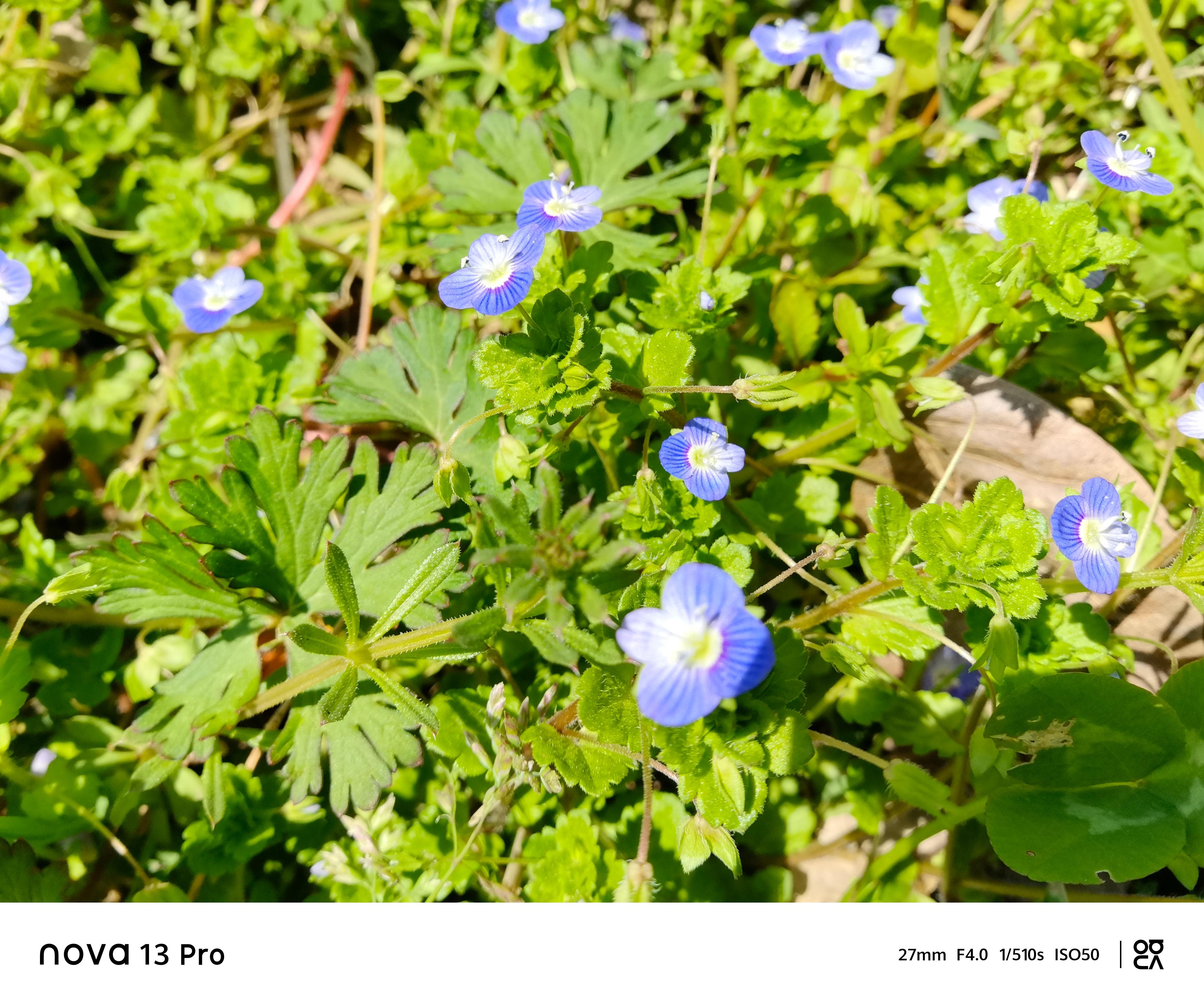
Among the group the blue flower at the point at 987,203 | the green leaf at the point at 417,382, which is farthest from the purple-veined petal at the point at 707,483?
the blue flower at the point at 987,203

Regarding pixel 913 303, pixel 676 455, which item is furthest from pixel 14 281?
pixel 913 303

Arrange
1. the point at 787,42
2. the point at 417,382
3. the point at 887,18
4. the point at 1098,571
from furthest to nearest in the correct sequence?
the point at 887,18
the point at 787,42
the point at 417,382
the point at 1098,571

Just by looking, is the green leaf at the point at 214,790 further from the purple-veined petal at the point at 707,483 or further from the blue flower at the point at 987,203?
the blue flower at the point at 987,203

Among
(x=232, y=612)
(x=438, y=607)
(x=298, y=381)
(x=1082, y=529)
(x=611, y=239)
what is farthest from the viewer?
(x=298, y=381)

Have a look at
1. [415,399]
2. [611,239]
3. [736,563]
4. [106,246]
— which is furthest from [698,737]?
[106,246]

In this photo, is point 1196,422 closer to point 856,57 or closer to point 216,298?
point 856,57

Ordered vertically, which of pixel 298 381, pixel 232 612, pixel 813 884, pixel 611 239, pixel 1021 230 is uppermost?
pixel 1021 230

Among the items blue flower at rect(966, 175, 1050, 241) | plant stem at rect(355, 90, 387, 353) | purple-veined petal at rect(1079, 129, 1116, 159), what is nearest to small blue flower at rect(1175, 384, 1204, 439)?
purple-veined petal at rect(1079, 129, 1116, 159)

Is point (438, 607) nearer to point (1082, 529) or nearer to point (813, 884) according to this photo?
point (813, 884)
